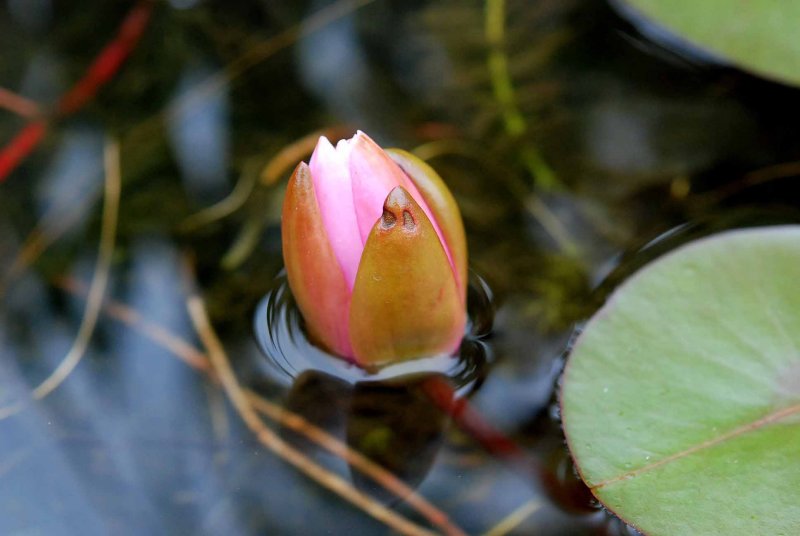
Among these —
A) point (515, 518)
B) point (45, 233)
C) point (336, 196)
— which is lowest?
point (515, 518)

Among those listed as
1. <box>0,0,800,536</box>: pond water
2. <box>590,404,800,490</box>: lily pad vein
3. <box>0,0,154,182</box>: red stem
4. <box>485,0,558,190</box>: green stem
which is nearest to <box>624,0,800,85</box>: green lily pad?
<box>0,0,800,536</box>: pond water

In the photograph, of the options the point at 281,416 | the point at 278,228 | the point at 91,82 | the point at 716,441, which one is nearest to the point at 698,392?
the point at 716,441

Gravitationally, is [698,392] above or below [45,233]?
below

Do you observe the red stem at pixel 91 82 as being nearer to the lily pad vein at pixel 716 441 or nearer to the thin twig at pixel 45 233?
the thin twig at pixel 45 233

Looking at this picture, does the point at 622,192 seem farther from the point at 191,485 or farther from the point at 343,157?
the point at 191,485

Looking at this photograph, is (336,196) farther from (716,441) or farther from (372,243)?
(716,441)

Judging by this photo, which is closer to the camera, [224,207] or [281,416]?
[281,416]

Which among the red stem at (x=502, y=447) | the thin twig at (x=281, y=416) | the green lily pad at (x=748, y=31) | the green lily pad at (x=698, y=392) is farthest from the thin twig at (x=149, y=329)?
the green lily pad at (x=748, y=31)

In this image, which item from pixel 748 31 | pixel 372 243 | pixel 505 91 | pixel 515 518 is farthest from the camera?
pixel 505 91
